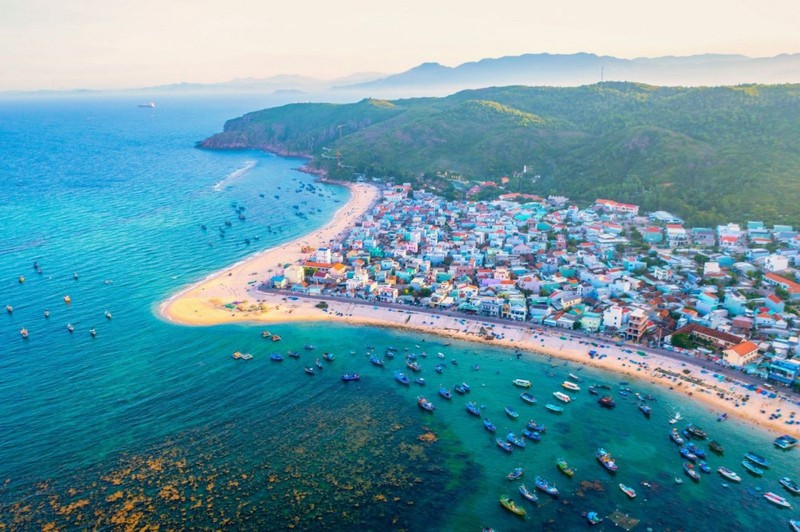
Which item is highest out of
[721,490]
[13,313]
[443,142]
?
[443,142]

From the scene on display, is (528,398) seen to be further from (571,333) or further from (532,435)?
(571,333)

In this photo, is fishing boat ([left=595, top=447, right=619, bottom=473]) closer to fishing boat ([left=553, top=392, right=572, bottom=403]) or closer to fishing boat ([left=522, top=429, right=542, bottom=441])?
fishing boat ([left=522, top=429, right=542, bottom=441])

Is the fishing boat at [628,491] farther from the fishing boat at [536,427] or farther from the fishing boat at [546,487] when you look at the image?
the fishing boat at [536,427]

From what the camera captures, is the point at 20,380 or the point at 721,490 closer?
the point at 721,490

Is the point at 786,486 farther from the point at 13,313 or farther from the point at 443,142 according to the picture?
the point at 443,142

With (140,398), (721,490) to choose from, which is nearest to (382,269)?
(140,398)

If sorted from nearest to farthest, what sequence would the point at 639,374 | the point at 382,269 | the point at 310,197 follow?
the point at 639,374 → the point at 382,269 → the point at 310,197

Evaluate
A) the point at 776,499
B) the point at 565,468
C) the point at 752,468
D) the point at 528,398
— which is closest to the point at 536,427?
the point at 528,398

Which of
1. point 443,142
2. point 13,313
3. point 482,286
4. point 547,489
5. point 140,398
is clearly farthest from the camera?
point 443,142
